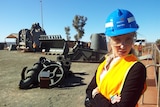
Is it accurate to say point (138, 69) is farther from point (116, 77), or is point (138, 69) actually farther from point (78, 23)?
point (78, 23)

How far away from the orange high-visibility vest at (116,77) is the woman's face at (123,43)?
0.04 meters

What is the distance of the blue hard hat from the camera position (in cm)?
173

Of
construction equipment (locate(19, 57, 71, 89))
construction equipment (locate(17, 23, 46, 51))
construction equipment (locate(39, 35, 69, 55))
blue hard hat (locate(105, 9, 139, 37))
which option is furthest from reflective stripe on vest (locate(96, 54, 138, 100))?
construction equipment (locate(17, 23, 46, 51))

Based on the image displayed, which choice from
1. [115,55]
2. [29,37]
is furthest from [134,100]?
[29,37]

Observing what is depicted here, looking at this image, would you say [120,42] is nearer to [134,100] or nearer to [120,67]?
[120,67]

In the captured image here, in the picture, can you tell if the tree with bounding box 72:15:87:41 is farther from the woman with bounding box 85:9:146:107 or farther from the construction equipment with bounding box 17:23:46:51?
the woman with bounding box 85:9:146:107

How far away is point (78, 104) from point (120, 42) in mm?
5910

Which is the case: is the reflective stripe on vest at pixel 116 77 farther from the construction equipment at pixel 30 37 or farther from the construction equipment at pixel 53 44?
the construction equipment at pixel 30 37

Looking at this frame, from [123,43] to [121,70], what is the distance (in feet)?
0.61

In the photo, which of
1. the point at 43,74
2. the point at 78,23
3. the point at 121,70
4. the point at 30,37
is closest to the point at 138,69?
the point at 121,70

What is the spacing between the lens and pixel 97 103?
183 centimetres

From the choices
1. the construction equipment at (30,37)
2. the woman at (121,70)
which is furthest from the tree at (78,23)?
the woman at (121,70)

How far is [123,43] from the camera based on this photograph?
1.75 metres

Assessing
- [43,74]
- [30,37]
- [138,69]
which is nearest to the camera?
[138,69]
